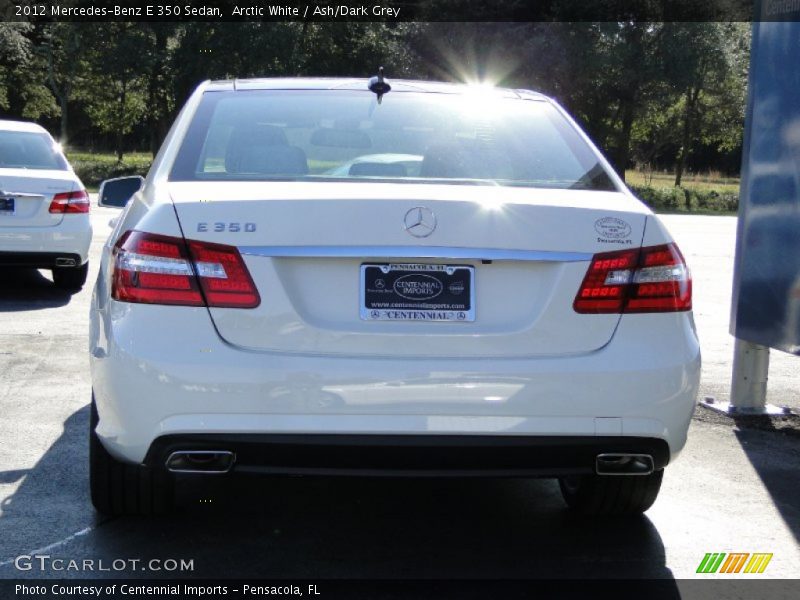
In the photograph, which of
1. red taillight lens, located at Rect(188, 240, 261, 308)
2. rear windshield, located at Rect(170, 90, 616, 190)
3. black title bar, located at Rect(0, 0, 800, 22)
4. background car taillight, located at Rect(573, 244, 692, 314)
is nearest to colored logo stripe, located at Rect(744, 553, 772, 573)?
background car taillight, located at Rect(573, 244, 692, 314)

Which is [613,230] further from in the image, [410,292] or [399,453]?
[399,453]

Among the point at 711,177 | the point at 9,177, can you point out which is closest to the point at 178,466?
the point at 9,177

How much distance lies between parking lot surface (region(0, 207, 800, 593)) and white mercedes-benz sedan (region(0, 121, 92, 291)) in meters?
4.58

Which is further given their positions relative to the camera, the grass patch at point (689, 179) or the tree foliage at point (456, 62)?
the grass patch at point (689, 179)

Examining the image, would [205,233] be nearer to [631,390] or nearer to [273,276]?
[273,276]

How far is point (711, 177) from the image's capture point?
60844mm

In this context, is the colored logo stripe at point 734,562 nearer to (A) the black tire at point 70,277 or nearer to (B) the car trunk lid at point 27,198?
(B) the car trunk lid at point 27,198

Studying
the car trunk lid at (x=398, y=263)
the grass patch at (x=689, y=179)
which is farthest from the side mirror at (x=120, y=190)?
the grass patch at (x=689, y=179)

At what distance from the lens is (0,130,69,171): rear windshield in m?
11.0

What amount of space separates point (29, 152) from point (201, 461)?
8.26 metres

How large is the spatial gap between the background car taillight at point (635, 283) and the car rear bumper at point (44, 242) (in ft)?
25.9

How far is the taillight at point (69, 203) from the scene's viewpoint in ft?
35.0

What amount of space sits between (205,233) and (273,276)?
245 mm

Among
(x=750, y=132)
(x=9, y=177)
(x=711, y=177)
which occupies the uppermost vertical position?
(x=750, y=132)
